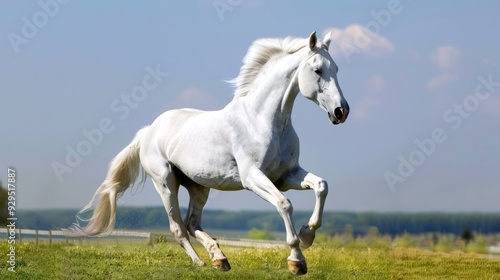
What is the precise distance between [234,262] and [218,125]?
5.81 ft

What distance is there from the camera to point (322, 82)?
300 inches

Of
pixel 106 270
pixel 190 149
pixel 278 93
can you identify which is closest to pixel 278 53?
pixel 278 93

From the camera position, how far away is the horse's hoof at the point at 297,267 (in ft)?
24.8

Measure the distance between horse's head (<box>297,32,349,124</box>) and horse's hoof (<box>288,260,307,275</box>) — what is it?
1.31 metres

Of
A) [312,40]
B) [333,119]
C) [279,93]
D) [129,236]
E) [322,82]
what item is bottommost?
[129,236]

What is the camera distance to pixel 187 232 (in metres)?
9.23

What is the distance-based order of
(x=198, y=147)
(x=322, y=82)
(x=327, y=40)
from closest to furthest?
1. (x=322, y=82)
2. (x=327, y=40)
3. (x=198, y=147)

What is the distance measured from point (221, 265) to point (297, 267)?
Result: 1.12m

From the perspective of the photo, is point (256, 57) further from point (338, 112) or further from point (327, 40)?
point (338, 112)

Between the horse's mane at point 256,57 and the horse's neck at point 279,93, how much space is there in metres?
0.19

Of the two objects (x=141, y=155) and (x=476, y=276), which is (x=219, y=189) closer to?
(x=141, y=155)

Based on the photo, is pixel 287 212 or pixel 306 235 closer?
pixel 287 212

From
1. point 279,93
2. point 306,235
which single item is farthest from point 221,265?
point 279,93

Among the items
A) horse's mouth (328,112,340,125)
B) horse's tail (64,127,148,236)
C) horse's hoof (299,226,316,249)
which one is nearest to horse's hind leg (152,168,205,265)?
horse's tail (64,127,148,236)
